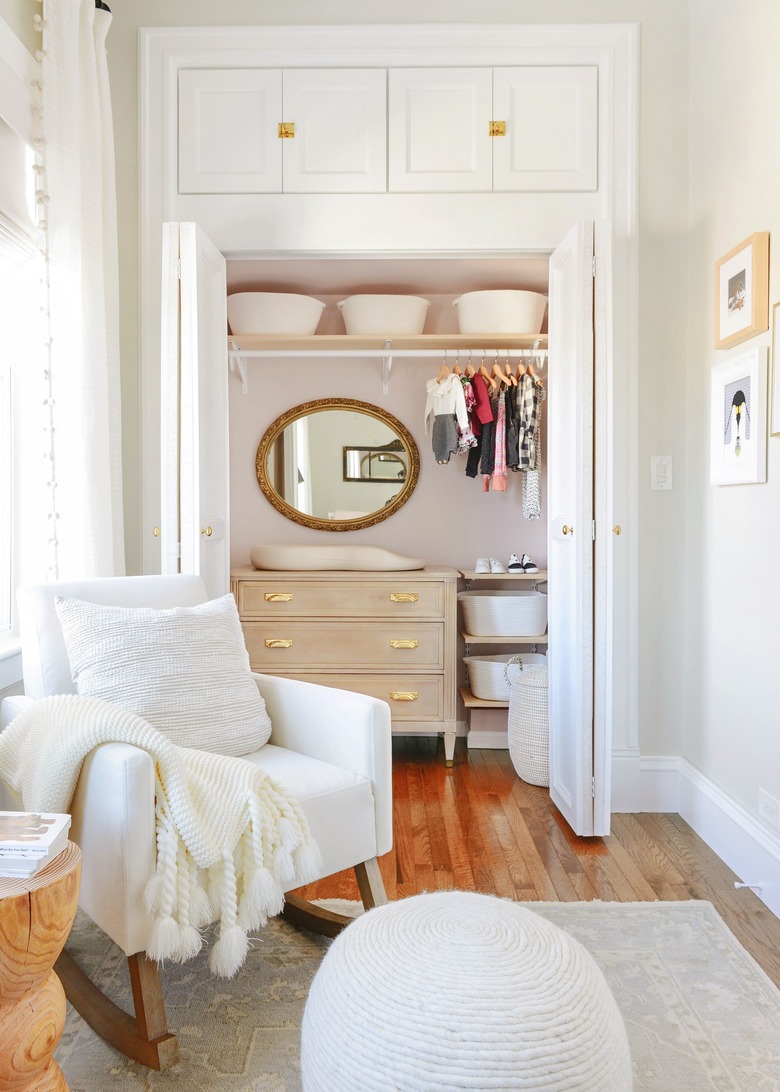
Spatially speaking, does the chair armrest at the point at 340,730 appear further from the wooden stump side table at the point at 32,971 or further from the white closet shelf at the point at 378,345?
the white closet shelf at the point at 378,345

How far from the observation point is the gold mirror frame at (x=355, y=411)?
4309 millimetres

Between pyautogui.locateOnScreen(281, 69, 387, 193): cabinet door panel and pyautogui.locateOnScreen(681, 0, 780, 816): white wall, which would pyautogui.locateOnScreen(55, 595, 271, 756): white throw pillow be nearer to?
pyautogui.locateOnScreen(681, 0, 780, 816): white wall

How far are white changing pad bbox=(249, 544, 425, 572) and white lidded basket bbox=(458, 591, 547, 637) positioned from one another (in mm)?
365

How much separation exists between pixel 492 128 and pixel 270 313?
1.33 metres

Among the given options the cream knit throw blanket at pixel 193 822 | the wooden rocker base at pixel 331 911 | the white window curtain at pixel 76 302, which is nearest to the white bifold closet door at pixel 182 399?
the white window curtain at pixel 76 302

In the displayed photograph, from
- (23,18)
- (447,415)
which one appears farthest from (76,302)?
(447,415)

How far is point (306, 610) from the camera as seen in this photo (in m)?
3.82

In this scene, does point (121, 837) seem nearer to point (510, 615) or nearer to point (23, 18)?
point (23, 18)

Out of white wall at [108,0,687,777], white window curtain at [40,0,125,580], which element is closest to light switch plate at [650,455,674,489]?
white wall at [108,0,687,777]

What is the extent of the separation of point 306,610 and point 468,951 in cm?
263

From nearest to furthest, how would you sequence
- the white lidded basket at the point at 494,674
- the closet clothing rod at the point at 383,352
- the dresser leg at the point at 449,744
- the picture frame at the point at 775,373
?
1. the picture frame at the point at 775,373
2. the dresser leg at the point at 449,744
3. the white lidded basket at the point at 494,674
4. the closet clothing rod at the point at 383,352

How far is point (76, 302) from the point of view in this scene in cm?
253

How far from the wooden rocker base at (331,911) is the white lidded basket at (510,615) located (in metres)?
1.89

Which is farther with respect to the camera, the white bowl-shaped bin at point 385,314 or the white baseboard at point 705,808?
the white bowl-shaped bin at point 385,314
